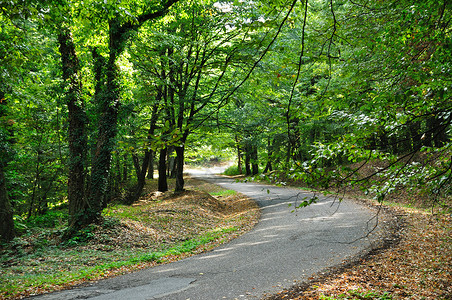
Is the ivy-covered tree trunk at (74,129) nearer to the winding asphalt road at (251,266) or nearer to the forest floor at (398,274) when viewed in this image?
the winding asphalt road at (251,266)

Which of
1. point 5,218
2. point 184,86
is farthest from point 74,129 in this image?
point 184,86

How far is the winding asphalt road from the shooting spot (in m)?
5.13

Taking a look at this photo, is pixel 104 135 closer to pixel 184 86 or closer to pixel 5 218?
pixel 184 86

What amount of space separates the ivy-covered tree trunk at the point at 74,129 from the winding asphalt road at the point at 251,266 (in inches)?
165

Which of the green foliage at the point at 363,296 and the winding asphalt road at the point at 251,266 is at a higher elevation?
the green foliage at the point at 363,296

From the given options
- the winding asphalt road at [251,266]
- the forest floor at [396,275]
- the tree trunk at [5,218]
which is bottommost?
the winding asphalt road at [251,266]

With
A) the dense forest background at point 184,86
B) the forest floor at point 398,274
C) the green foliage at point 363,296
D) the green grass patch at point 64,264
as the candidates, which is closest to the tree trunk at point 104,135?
the dense forest background at point 184,86

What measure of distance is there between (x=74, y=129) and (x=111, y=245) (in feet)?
13.2

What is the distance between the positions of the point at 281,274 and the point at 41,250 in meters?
6.90

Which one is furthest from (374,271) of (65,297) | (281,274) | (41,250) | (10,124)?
(10,124)

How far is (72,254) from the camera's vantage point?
7730 millimetres

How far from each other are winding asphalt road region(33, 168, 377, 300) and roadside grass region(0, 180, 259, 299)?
65 centimetres

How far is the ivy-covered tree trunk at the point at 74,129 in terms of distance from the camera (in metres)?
9.23

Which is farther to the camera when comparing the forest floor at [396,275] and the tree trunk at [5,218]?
the tree trunk at [5,218]
